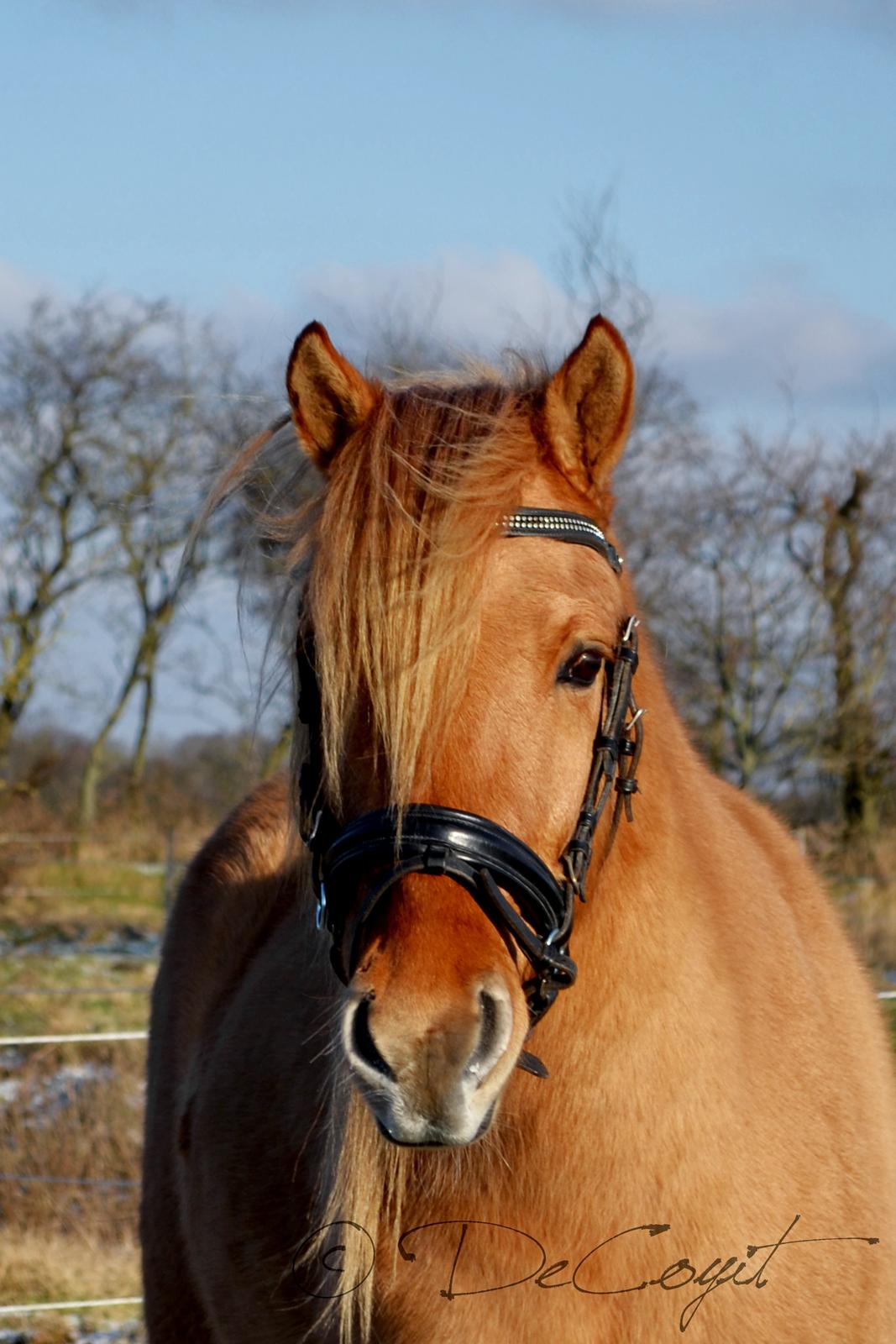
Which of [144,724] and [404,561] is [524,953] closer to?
[404,561]

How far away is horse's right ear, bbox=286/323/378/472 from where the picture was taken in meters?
2.60

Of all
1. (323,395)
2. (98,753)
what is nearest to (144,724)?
(98,753)

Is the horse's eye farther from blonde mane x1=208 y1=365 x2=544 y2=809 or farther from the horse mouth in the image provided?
the horse mouth

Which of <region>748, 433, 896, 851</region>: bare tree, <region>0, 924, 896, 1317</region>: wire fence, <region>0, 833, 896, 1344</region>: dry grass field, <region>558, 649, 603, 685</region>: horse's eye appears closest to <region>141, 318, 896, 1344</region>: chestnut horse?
<region>558, 649, 603, 685</region>: horse's eye

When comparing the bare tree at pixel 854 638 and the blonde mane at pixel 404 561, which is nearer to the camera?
the blonde mane at pixel 404 561

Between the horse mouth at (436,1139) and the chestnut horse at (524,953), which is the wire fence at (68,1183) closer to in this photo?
the chestnut horse at (524,953)

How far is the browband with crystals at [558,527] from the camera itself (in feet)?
7.85

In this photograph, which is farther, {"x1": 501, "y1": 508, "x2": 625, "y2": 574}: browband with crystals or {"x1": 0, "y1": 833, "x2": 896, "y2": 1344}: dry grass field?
{"x1": 0, "y1": 833, "x2": 896, "y2": 1344}: dry grass field

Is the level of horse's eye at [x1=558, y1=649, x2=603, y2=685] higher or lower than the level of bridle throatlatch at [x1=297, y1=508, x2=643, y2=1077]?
higher

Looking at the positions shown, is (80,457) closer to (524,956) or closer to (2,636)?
(2,636)

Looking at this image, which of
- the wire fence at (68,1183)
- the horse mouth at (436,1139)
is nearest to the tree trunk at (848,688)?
the wire fence at (68,1183)

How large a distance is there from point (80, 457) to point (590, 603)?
868 inches

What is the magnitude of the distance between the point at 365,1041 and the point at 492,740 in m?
0.51

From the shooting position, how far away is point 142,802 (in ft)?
72.4
